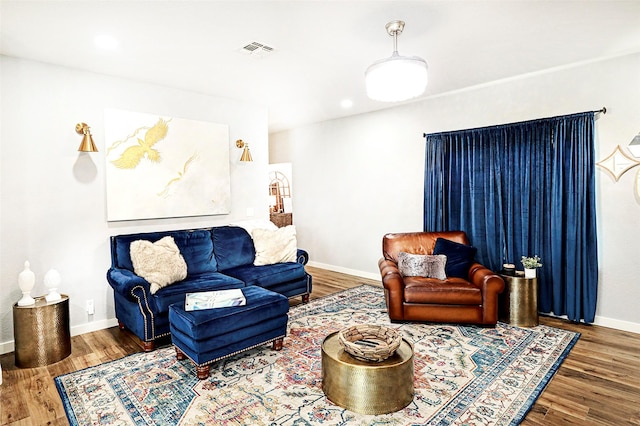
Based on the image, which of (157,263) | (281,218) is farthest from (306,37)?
(281,218)

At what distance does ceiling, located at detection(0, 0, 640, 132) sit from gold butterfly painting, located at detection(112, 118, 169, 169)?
524 millimetres

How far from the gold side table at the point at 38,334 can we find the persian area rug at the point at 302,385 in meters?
0.38

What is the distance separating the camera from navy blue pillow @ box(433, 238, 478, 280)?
3.91 metres

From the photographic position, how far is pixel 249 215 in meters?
5.08

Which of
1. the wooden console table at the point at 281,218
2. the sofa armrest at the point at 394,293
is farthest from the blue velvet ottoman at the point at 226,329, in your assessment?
the wooden console table at the point at 281,218

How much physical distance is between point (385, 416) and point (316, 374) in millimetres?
676

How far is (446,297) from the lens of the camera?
11.7ft

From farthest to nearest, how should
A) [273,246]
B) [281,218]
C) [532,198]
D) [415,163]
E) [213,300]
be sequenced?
1. [281,218]
2. [415,163]
3. [273,246]
4. [532,198]
5. [213,300]

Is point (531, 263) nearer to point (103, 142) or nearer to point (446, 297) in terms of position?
point (446, 297)

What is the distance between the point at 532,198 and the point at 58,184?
16.3 feet

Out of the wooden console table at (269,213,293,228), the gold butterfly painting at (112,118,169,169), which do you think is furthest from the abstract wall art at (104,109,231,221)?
the wooden console table at (269,213,293,228)

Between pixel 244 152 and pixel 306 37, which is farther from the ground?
pixel 306 37

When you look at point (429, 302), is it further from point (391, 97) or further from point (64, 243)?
point (64, 243)

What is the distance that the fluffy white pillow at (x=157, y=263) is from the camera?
334 cm
